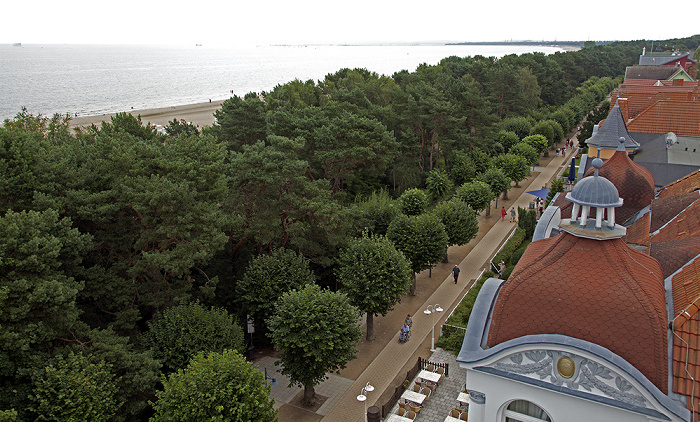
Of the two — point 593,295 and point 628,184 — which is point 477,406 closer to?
point 593,295

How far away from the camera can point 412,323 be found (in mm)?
29125

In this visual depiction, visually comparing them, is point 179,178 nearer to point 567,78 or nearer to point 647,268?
point 647,268

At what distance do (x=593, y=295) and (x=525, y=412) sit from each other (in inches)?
147

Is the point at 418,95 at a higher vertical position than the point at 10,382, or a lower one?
higher

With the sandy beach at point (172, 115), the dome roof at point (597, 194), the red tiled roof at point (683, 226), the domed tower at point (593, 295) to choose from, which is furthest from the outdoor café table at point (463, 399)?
the sandy beach at point (172, 115)

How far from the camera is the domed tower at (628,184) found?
23.1m

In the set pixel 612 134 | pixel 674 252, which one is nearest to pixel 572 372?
pixel 674 252

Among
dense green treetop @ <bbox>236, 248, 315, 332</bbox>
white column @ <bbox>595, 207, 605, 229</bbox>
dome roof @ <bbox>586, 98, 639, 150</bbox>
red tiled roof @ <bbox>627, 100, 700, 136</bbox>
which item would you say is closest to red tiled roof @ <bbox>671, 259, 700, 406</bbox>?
white column @ <bbox>595, 207, 605, 229</bbox>

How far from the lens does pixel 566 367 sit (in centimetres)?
1270

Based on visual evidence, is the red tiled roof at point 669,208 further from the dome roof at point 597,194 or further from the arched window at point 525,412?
the arched window at point 525,412

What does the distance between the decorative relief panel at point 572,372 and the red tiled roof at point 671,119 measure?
3093cm

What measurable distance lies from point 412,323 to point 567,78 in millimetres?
102259

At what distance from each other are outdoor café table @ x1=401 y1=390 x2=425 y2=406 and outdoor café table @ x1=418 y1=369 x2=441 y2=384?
3.71 feet

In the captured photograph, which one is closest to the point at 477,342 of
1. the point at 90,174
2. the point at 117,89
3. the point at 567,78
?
the point at 90,174
